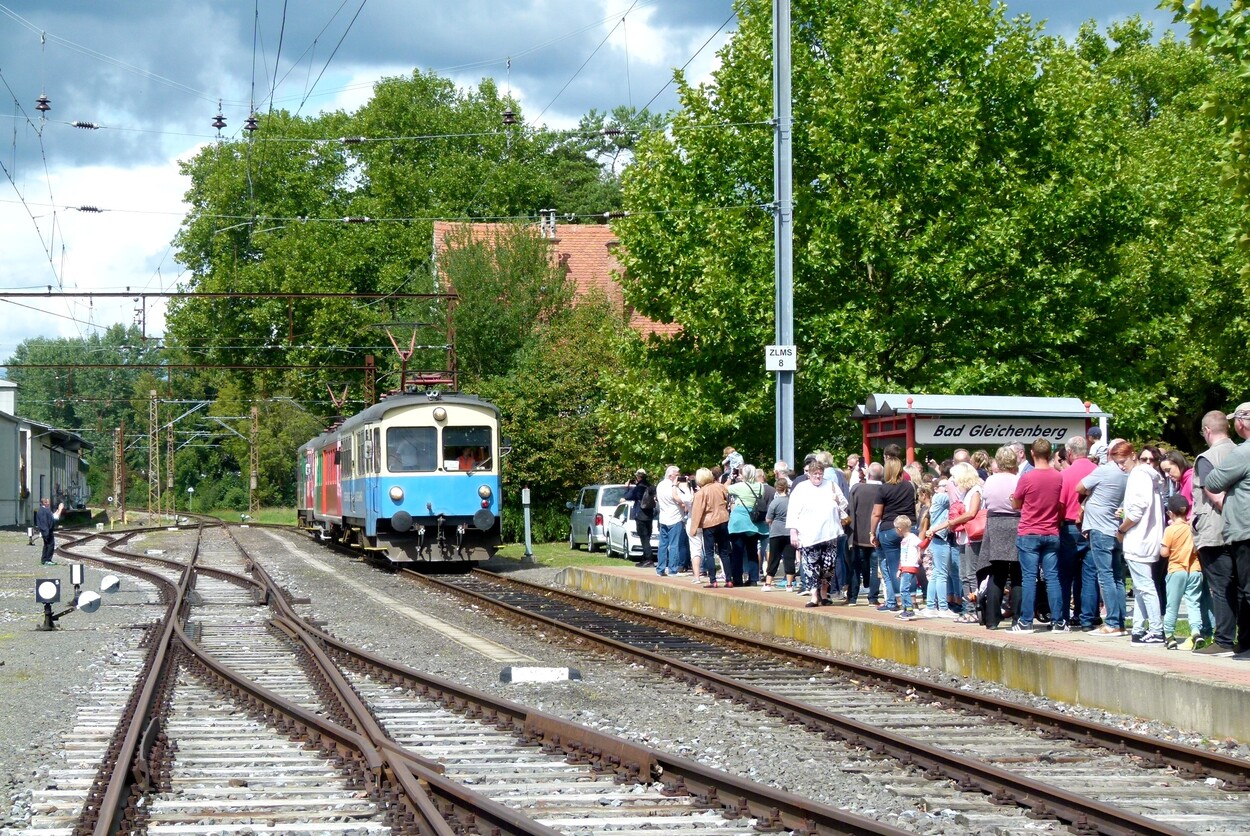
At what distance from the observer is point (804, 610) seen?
51.6ft

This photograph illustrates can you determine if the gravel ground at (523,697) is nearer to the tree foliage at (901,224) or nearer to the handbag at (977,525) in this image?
the handbag at (977,525)

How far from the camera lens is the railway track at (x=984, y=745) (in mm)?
7164

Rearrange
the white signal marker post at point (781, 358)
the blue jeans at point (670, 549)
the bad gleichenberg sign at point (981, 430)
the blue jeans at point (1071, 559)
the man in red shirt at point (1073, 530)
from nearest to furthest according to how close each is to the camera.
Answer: the man in red shirt at point (1073, 530) → the blue jeans at point (1071, 559) → the bad gleichenberg sign at point (981, 430) → the white signal marker post at point (781, 358) → the blue jeans at point (670, 549)

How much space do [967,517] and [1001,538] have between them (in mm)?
737

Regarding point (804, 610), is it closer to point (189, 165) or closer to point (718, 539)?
point (718, 539)

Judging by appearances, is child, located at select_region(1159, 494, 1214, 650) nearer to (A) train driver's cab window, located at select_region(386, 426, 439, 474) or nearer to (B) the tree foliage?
(B) the tree foliage

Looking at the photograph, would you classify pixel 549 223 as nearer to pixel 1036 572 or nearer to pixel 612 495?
pixel 612 495

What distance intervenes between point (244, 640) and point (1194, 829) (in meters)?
11.5

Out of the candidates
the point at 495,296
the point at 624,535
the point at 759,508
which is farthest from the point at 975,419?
the point at 495,296

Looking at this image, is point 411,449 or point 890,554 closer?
point 890,554

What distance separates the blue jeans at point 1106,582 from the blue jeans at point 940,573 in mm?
1547

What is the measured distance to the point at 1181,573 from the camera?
11.9m

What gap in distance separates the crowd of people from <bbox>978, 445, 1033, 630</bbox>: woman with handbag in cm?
1

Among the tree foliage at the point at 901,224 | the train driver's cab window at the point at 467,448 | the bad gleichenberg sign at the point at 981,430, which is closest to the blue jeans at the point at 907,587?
the bad gleichenberg sign at the point at 981,430
